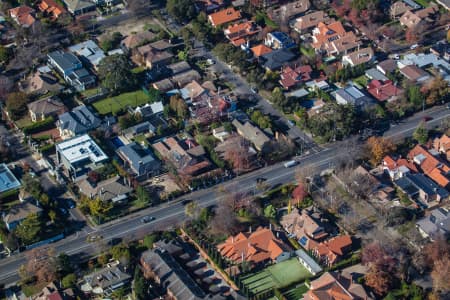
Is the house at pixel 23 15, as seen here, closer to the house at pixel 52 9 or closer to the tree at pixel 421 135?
the house at pixel 52 9

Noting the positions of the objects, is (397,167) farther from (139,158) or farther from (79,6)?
(79,6)

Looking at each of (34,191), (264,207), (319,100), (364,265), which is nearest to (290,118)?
(319,100)

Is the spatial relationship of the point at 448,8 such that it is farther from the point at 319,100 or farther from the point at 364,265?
the point at 364,265

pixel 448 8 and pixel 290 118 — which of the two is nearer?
pixel 290 118

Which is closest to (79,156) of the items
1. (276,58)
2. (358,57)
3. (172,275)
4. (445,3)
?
(172,275)

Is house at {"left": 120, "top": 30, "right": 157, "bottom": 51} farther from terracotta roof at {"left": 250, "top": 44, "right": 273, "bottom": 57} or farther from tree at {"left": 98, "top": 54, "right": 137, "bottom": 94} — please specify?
terracotta roof at {"left": 250, "top": 44, "right": 273, "bottom": 57}

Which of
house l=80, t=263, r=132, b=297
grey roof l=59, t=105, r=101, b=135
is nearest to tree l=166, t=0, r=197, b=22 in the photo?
grey roof l=59, t=105, r=101, b=135

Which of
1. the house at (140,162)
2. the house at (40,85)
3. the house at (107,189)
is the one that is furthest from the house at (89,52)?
the house at (107,189)
